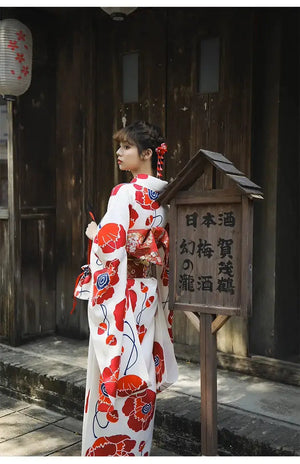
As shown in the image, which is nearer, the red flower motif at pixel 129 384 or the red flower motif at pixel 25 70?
the red flower motif at pixel 129 384

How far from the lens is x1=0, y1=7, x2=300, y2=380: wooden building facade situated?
498 cm

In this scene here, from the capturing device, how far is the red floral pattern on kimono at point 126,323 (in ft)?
11.5

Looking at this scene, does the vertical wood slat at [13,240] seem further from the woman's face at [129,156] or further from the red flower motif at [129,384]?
the red flower motif at [129,384]

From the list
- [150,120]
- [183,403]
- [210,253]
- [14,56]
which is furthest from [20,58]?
[183,403]

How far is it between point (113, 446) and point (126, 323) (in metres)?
0.83

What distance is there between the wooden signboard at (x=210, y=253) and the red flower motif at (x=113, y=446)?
1.81 feet

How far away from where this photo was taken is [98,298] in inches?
139

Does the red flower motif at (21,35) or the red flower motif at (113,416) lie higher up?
the red flower motif at (21,35)

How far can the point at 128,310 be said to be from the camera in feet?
11.8

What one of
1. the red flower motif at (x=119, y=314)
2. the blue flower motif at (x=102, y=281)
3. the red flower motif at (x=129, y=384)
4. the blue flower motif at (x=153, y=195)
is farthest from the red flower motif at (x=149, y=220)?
the red flower motif at (x=129, y=384)

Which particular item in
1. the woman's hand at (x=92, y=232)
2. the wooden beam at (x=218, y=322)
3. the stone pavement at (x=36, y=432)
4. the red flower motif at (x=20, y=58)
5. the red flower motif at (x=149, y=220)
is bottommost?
the stone pavement at (x=36, y=432)

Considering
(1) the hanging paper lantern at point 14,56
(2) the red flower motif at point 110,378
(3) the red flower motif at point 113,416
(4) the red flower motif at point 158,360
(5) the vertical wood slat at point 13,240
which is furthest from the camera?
(5) the vertical wood slat at point 13,240

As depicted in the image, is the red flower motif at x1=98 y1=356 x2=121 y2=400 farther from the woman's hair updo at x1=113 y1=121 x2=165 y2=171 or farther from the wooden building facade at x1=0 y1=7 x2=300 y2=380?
the wooden building facade at x1=0 y1=7 x2=300 y2=380

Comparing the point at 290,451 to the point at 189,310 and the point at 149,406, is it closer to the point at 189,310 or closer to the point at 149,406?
the point at 149,406
